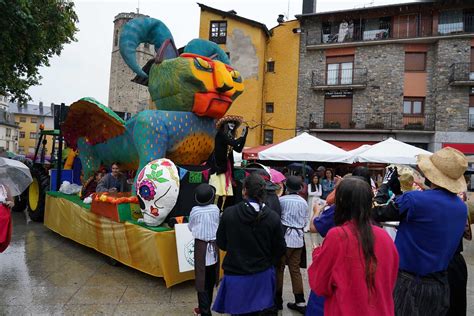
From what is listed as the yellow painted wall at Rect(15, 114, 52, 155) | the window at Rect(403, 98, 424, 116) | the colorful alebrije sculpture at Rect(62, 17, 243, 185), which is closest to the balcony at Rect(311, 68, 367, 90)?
the window at Rect(403, 98, 424, 116)

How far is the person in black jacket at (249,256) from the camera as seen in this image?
2.67 meters

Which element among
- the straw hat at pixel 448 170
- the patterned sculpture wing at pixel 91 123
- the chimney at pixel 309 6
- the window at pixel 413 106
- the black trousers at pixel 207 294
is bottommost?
the black trousers at pixel 207 294

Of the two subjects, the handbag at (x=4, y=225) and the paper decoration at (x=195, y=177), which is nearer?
the handbag at (x=4, y=225)

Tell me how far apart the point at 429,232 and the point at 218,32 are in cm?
2243

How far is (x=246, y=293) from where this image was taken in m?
2.68

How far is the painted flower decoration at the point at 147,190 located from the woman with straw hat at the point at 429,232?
2.72 meters

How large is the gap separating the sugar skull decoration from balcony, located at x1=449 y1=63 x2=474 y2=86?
18.4m

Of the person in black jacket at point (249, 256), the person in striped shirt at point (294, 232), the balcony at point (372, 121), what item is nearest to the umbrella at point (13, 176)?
the person in black jacket at point (249, 256)

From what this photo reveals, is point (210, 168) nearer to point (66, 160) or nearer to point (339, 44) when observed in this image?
point (66, 160)

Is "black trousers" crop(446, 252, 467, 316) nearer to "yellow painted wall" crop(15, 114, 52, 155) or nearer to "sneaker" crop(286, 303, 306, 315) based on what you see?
A: "sneaker" crop(286, 303, 306, 315)

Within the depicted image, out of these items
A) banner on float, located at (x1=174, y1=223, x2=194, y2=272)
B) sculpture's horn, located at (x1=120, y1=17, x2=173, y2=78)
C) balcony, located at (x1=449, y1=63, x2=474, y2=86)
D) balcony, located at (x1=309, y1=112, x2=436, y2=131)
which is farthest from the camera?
balcony, located at (x1=309, y1=112, x2=436, y2=131)

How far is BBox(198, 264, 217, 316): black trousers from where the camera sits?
→ 3420mm

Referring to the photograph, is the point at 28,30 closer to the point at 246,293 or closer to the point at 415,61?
the point at 246,293

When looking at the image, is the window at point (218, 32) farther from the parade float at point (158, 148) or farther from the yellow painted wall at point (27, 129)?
the yellow painted wall at point (27, 129)
